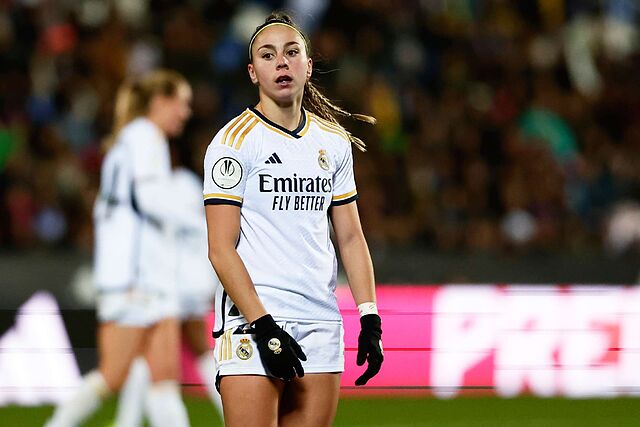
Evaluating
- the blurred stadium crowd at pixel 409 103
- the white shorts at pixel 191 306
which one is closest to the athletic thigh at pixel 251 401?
the white shorts at pixel 191 306

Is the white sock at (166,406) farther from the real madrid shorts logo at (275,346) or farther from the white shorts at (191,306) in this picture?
the real madrid shorts logo at (275,346)

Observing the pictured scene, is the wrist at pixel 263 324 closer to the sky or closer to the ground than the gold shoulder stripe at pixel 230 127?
closer to the ground

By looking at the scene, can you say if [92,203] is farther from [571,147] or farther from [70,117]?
[571,147]

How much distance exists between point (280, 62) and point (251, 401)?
3.88 ft

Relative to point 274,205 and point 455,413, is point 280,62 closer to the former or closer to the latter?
point 274,205

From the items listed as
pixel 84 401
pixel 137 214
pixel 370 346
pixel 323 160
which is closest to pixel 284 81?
pixel 323 160

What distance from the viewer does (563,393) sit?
1145cm

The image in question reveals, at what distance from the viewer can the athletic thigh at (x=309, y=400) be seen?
496 cm

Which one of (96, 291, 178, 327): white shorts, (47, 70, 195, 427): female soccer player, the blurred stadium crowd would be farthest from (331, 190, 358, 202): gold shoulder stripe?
the blurred stadium crowd

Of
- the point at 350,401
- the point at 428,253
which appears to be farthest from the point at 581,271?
the point at 350,401

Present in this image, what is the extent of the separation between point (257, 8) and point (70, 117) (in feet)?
9.18

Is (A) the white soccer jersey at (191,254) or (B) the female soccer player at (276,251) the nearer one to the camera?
(B) the female soccer player at (276,251)

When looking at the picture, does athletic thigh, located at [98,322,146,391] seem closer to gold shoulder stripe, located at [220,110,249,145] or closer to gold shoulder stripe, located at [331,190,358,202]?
gold shoulder stripe, located at [331,190,358,202]

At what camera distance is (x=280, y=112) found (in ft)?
16.4
